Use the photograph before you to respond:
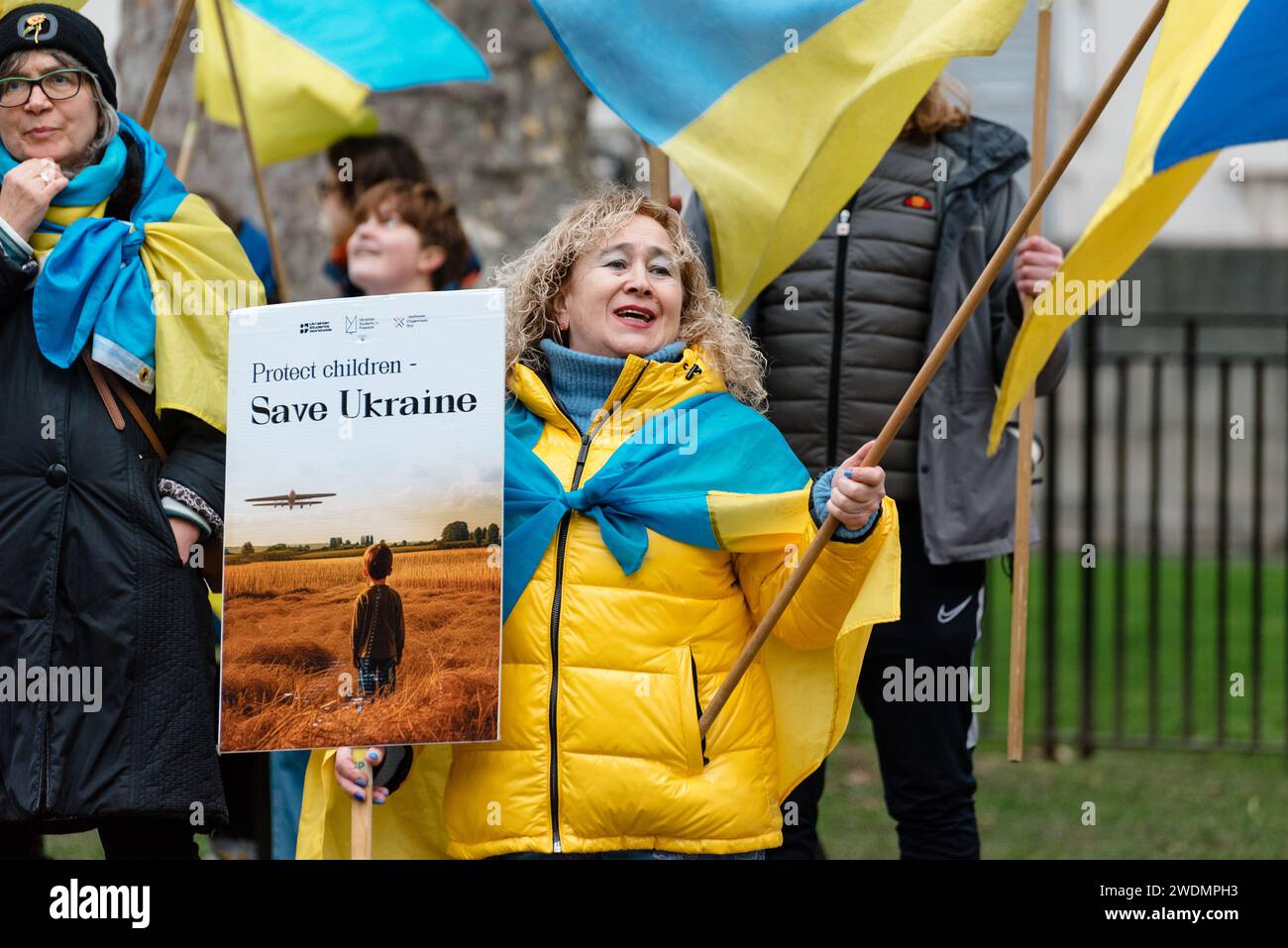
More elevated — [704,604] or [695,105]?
[695,105]

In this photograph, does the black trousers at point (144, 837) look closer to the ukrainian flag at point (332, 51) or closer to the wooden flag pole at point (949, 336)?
the wooden flag pole at point (949, 336)

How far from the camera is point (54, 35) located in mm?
3523

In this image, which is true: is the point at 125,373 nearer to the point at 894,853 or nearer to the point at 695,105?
the point at 695,105

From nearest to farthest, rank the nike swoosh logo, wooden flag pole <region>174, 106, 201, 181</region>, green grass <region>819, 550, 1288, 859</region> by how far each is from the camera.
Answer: the nike swoosh logo → wooden flag pole <region>174, 106, 201, 181</region> → green grass <region>819, 550, 1288, 859</region>

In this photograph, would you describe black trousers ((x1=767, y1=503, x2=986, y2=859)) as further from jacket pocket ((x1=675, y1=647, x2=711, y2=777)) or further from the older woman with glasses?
the older woman with glasses

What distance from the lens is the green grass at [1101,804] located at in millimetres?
5934

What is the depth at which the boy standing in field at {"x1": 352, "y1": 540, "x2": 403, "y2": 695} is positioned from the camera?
10.6 feet

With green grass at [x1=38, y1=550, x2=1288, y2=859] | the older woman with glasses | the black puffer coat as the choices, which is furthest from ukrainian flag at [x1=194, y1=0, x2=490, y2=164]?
green grass at [x1=38, y1=550, x2=1288, y2=859]

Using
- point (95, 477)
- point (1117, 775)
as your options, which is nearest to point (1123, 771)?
point (1117, 775)

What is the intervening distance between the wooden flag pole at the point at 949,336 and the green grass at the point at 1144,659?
4576 millimetres

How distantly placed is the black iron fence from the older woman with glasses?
7.05 ft

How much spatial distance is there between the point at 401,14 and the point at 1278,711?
5.38 metres

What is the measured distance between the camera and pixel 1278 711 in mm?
8281
